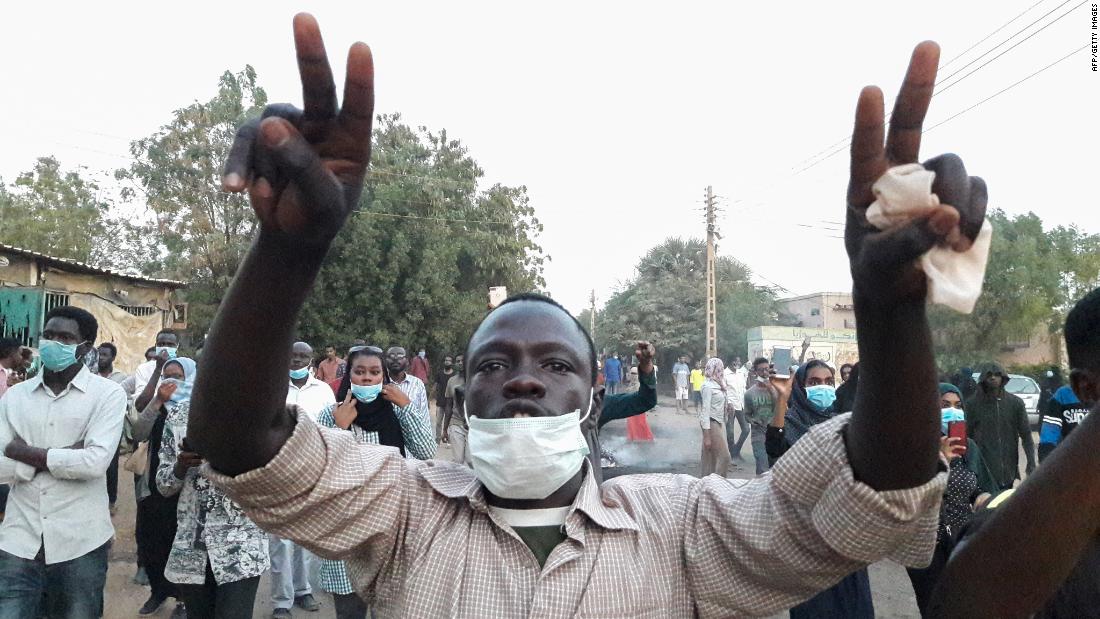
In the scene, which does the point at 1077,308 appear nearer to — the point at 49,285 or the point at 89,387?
the point at 89,387

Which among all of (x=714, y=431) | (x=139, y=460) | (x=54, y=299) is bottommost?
(x=714, y=431)

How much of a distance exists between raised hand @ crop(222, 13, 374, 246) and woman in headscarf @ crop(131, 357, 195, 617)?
4084mm

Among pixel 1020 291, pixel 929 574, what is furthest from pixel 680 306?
pixel 929 574

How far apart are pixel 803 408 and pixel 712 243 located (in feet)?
72.5

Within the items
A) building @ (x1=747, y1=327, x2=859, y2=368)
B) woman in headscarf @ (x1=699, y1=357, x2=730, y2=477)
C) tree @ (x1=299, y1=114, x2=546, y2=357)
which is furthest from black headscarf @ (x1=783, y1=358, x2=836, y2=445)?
building @ (x1=747, y1=327, x2=859, y2=368)

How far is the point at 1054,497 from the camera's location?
1432 millimetres

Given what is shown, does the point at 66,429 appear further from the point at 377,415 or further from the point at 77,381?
the point at 377,415

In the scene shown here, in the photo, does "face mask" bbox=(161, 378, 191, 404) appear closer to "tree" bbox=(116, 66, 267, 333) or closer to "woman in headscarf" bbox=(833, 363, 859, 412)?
"woman in headscarf" bbox=(833, 363, 859, 412)

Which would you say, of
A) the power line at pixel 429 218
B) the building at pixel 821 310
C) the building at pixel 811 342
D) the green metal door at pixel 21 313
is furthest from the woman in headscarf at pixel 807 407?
the building at pixel 821 310

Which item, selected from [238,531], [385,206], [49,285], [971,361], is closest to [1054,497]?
[238,531]

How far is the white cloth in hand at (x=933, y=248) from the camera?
111 cm

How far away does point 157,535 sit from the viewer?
5.28 meters

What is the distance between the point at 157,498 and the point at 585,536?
455 centimetres

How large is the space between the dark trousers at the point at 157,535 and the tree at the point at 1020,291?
28.5 m
